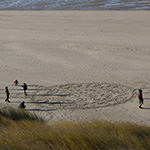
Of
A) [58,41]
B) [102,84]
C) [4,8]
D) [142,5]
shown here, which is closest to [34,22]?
[58,41]

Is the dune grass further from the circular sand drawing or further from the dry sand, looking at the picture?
the circular sand drawing

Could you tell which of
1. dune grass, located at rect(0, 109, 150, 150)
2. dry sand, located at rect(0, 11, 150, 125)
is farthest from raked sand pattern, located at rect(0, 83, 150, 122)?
dune grass, located at rect(0, 109, 150, 150)

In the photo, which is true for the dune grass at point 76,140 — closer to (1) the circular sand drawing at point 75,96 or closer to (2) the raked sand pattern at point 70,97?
(2) the raked sand pattern at point 70,97

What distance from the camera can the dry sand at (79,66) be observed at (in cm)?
1112

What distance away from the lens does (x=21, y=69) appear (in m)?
16.0

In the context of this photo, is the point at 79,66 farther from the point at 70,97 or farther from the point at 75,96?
the point at 70,97

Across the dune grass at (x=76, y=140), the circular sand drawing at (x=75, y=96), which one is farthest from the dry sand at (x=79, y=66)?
the dune grass at (x=76, y=140)

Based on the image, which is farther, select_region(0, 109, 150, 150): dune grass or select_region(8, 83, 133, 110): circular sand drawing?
select_region(8, 83, 133, 110): circular sand drawing

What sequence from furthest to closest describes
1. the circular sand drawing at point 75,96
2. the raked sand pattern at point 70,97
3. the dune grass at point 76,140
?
the circular sand drawing at point 75,96 → the raked sand pattern at point 70,97 → the dune grass at point 76,140

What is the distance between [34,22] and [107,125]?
2616 cm

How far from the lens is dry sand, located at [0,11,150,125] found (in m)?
11.1

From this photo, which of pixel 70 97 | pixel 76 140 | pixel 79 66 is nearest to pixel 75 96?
pixel 70 97

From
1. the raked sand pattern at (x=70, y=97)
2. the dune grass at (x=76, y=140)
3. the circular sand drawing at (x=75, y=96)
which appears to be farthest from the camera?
the circular sand drawing at (x=75, y=96)

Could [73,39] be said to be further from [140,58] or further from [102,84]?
[102,84]
